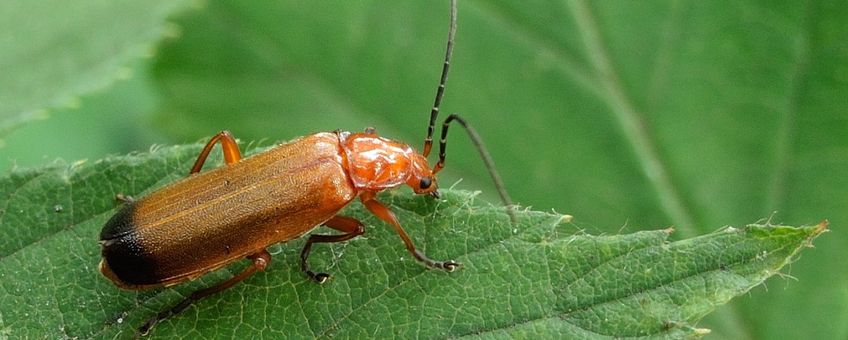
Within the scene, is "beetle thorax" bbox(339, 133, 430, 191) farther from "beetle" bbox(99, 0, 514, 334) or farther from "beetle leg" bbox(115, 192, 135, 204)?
"beetle leg" bbox(115, 192, 135, 204)

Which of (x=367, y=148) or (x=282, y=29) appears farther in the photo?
(x=282, y=29)

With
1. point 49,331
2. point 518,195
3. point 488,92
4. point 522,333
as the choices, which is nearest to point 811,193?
point 518,195

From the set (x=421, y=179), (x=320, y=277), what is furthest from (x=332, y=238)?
(x=421, y=179)

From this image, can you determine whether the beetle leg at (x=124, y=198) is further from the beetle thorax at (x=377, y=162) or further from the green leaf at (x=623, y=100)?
the green leaf at (x=623, y=100)

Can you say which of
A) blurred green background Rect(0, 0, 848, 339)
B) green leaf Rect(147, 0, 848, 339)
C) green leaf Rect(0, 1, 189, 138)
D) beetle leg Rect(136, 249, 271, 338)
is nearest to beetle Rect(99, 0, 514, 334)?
beetle leg Rect(136, 249, 271, 338)

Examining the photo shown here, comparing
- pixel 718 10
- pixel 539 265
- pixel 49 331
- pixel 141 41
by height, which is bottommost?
pixel 49 331

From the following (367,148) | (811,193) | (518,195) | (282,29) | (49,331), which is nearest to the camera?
(49,331)

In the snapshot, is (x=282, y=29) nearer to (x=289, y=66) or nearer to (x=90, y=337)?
(x=289, y=66)
